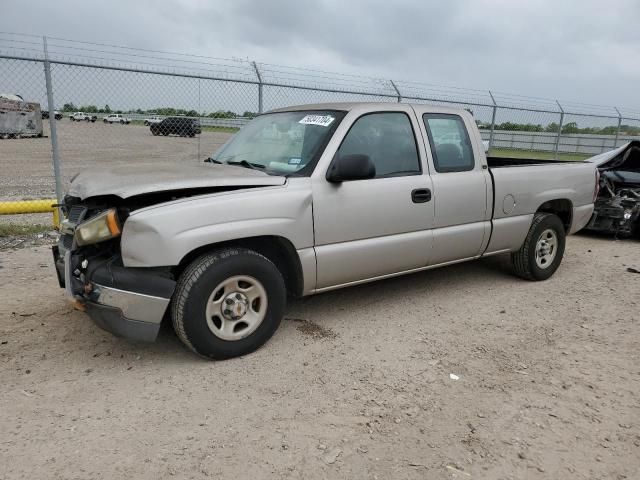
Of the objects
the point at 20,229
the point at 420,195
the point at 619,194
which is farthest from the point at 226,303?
the point at 619,194

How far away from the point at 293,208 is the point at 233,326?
→ 925 millimetres

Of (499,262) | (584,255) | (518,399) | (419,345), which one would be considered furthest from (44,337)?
(584,255)

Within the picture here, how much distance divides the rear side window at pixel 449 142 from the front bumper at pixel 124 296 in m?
2.62

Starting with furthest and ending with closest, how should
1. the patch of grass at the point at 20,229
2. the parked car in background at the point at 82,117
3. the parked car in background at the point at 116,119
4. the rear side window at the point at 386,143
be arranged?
the parked car in background at the point at 116,119 → the parked car in background at the point at 82,117 → the patch of grass at the point at 20,229 → the rear side window at the point at 386,143

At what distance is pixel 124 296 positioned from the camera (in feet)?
10.3

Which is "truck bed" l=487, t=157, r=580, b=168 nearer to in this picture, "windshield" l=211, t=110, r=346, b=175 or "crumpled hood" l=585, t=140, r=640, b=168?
"crumpled hood" l=585, t=140, r=640, b=168

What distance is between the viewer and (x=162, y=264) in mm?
3139

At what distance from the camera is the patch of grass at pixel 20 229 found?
6.71 metres

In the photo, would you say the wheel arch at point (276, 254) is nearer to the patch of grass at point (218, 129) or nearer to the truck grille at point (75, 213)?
the truck grille at point (75, 213)

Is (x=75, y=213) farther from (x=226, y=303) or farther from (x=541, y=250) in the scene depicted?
(x=541, y=250)

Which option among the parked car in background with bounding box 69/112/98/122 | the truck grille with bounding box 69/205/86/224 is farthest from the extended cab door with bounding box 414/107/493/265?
the parked car in background with bounding box 69/112/98/122

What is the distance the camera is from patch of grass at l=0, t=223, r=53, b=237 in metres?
6.71

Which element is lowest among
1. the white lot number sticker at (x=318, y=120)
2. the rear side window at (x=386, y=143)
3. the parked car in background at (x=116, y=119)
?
the rear side window at (x=386, y=143)

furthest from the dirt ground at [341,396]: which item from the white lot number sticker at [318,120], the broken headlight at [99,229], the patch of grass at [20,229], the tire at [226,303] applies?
the patch of grass at [20,229]
